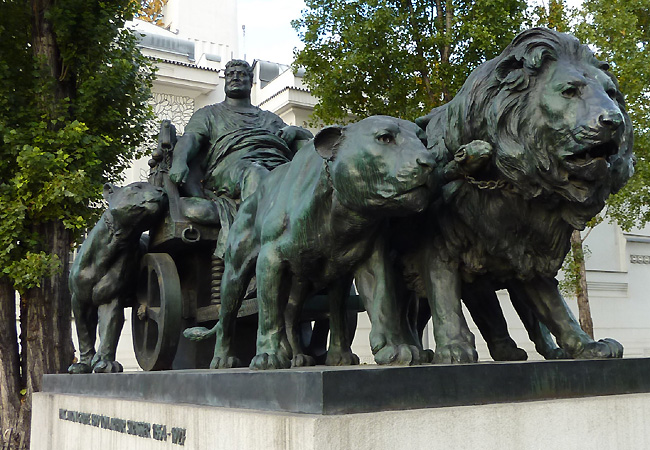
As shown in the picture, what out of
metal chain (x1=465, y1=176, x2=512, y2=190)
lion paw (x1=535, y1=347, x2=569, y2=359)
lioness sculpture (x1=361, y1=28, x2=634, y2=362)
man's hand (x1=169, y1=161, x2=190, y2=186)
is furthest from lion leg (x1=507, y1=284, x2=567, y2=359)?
man's hand (x1=169, y1=161, x2=190, y2=186)

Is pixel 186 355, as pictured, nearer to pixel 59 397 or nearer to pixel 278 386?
pixel 59 397

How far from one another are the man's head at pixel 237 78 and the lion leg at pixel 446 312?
2.85 metres

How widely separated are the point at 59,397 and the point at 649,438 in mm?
3994

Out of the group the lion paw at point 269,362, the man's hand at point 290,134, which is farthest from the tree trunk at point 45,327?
the lion paw at point 269,362

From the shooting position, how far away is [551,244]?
3.20 metres

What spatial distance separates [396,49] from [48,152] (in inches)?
229

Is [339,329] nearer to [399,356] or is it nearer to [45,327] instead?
[399,356]

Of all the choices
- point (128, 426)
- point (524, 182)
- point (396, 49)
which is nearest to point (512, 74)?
point (524, 182)

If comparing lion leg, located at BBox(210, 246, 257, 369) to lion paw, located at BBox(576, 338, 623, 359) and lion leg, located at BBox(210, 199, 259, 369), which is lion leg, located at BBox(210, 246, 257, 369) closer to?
lion leg, located at BBox(210, 199, 259, 369)

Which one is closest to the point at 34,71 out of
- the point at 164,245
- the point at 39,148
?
the point at 39,148

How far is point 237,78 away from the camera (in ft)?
19.0

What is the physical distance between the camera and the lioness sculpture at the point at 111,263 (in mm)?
5293

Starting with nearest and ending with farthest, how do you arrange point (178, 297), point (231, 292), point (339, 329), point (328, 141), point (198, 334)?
point (328, 141)
point (339, 329)
point (231, 292)
point (198, 334)
point (178, 297)

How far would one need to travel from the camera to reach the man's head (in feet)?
18.9
